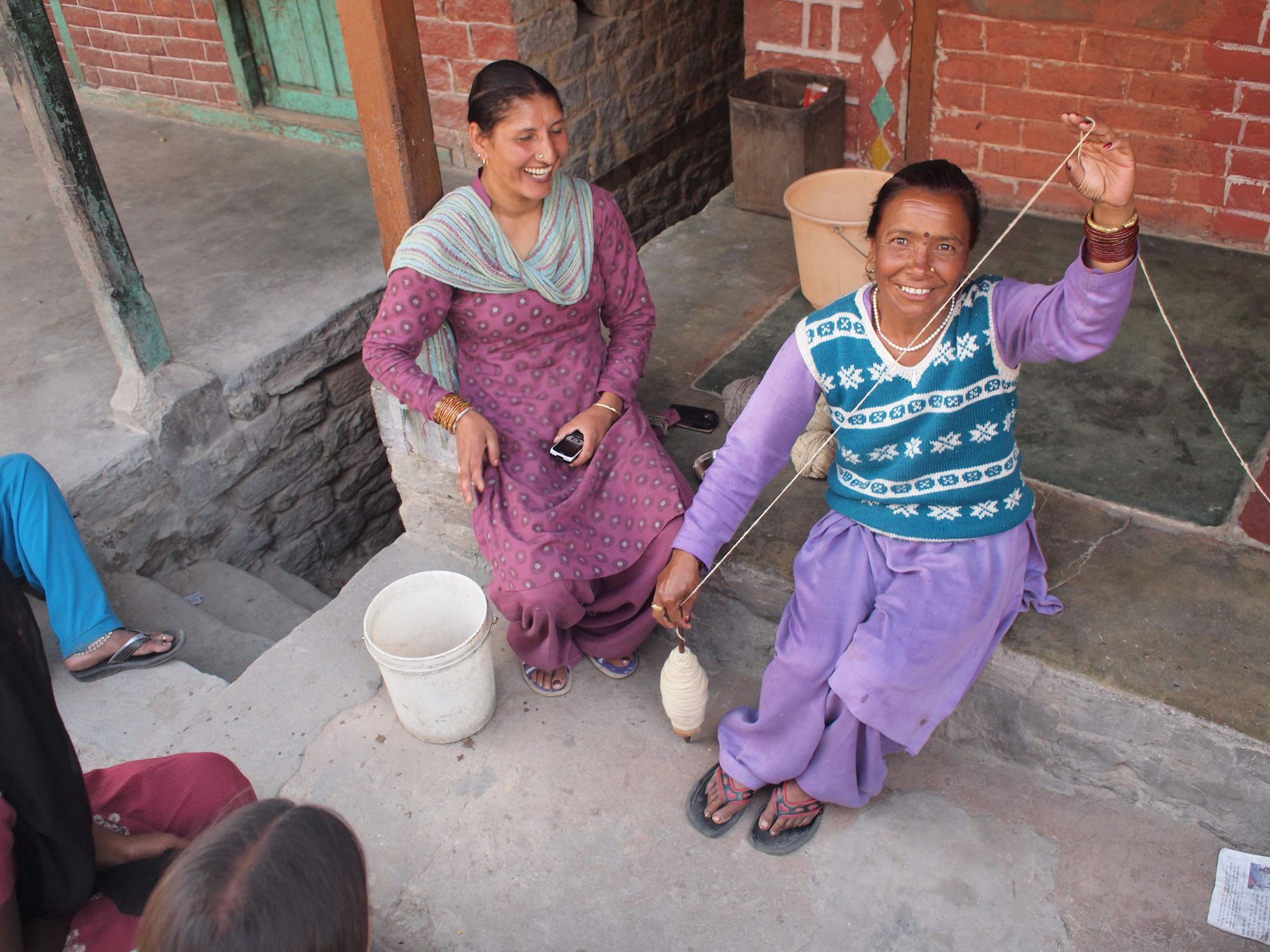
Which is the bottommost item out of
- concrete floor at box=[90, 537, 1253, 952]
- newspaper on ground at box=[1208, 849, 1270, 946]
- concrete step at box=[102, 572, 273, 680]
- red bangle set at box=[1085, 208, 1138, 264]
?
concrete step at box=[102, 572, 273, 680]

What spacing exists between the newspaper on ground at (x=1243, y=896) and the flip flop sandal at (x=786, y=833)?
85cm

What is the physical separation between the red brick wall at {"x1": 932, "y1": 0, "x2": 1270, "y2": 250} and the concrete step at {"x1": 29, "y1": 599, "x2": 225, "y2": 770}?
138 inches

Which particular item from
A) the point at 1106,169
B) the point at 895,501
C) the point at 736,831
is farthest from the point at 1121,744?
the point at 1106,169

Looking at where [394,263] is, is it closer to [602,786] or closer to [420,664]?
[420,664]

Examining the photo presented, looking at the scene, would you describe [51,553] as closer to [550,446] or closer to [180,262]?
[550,446]

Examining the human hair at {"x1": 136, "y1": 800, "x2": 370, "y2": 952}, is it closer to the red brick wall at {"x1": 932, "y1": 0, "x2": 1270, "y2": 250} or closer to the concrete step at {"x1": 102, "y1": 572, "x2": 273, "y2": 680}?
the concrete step at {"x1": 102, "y1": 572, "x2": 273, "y2": 680}

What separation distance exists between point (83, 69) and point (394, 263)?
5.39 meters

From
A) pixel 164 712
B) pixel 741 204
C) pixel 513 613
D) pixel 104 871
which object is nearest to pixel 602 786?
pixel 513 613

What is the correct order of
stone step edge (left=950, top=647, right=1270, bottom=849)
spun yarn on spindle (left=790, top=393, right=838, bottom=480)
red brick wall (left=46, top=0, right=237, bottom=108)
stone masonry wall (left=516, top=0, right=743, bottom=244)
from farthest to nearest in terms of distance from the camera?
red brick wall (left=46, top=0, right=237, bottom=108), stone masonry wall (left=516, top=0, right=743, bottom=244), spun yarn on spindle (left=790, top=393, right=838, bottom=480), stone step edge (left=950, top=647, right=1270, bottom=849)

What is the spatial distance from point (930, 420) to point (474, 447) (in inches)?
44.9

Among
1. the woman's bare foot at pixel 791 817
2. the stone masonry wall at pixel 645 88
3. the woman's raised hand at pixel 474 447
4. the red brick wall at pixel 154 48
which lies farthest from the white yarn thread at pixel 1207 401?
the red brick wall at pixel 154 48

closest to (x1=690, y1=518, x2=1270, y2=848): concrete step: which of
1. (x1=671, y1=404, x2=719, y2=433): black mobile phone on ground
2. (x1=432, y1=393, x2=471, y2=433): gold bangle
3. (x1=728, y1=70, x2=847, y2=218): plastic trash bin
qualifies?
(x1=671, y1=404, x2=719, y2=433): black mobile phone on ground

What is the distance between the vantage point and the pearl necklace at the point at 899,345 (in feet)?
6.88

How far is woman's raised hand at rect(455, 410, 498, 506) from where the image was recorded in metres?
2.66
